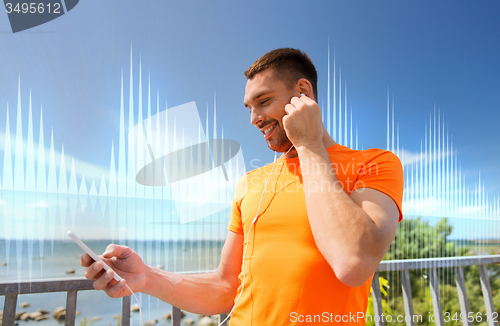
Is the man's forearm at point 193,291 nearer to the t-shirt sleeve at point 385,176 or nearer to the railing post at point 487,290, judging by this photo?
the t-shirt sleeve at point 385,176

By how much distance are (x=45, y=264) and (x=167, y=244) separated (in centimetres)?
815

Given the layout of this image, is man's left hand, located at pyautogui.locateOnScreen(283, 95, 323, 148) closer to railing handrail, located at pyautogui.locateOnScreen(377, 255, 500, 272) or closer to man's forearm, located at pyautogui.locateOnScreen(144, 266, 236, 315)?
man's forearm, located at pyautogui.locateOnScreen(144, 266, 236, 315)

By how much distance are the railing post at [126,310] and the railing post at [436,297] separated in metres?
2.14

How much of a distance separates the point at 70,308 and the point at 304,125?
5.23 ft

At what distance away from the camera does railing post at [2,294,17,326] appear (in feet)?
4.54

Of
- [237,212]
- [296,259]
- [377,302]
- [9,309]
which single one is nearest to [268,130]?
[237,212]

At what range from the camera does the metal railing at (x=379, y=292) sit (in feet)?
4.57

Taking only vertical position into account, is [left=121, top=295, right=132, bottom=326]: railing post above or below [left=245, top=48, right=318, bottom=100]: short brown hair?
below

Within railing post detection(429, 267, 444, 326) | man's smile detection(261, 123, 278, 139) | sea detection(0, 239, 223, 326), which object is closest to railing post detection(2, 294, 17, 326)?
man's smile detection(261, 123, 278, 139)

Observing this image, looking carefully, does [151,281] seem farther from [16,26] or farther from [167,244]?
[167,244]

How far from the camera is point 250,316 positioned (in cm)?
87

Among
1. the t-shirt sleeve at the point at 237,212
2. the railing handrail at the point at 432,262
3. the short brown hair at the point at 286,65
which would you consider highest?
the short brown hair at the point at 286,65

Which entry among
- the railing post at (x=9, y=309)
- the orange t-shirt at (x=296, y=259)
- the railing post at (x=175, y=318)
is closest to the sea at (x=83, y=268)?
the railing post at (x=175, y=318)

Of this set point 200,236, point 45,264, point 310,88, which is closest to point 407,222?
point 200,236
